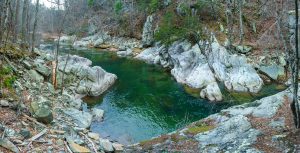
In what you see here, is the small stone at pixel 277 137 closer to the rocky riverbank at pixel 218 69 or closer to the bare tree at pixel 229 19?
the rocky riverbank at pixel 218 69

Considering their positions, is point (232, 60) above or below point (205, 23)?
below

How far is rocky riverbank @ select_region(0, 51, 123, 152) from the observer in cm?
1385

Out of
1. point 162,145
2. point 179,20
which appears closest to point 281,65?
point 179,20

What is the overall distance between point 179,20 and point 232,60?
13.2 meters

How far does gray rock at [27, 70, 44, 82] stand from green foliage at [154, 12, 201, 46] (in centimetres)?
2312

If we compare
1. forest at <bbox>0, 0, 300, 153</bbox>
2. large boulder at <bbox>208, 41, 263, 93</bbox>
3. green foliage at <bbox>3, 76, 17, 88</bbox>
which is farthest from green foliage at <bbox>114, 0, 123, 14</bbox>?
green foliage at <bbox>3, 76, 17, 88</bbox>

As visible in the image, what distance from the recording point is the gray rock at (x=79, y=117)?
20.4 meters

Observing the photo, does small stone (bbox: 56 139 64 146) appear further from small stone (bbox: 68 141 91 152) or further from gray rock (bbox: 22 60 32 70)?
gray rock (bbox: 22 60 32 70)

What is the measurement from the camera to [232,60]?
36625 mm

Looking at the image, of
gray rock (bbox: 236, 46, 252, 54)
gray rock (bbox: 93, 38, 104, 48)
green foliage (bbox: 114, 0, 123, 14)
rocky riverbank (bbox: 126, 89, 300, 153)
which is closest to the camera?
rocky riverbank (bbox: 126, 89, 300, 153)

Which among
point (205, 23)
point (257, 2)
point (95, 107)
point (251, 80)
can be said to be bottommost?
point (95, 107)

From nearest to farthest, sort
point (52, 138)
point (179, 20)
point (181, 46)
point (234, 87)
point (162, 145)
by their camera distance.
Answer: point (52, 138) → point (162, 145) → point (234, 87) → point (181, 46) → point (179, 20)

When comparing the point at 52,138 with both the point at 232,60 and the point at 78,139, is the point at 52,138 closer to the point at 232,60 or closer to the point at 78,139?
the point at 78,139

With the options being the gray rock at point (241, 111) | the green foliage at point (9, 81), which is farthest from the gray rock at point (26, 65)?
the gray rock at point (241, 111)
